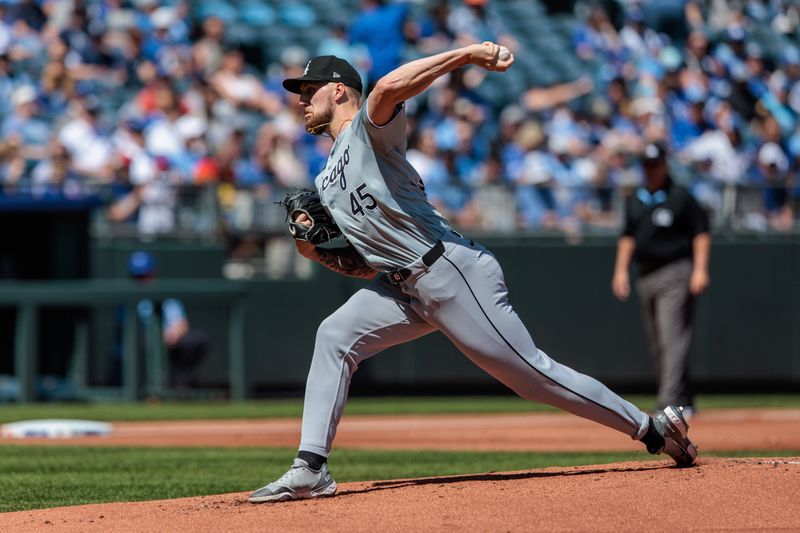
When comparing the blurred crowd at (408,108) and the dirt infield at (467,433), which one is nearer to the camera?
the dirt infield at (467,433)

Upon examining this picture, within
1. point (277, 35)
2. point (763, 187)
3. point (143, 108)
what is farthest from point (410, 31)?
point (763, 187)

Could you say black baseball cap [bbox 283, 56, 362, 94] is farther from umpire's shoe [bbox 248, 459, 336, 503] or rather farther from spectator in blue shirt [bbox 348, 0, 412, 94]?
spectator in blue shirt [bbox 348, 0, 412, 94]

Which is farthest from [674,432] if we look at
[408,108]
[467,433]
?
[408,108]

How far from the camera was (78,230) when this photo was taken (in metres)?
13.4

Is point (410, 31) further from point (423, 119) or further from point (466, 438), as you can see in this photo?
point (466, 438)

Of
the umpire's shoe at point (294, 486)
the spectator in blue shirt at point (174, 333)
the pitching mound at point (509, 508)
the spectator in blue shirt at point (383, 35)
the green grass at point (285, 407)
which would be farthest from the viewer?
the spectator in blue shirt at point (383, 35)

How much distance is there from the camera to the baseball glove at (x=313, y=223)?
533 cm

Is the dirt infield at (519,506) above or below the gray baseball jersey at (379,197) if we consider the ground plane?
below

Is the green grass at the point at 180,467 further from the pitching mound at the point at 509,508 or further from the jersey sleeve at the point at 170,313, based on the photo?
the jersey sleeve at the point at 170,313

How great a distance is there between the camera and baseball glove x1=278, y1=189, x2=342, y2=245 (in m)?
5.33

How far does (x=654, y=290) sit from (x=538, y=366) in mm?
5372

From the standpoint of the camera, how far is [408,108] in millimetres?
15500

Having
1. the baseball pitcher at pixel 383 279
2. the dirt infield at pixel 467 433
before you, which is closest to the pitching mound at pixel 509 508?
the baseball pitcher at pixel 383 279

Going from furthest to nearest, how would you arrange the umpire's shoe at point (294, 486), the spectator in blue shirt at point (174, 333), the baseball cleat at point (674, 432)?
the spectator in blue shirt at point (174, 333), the baseball cleat at point (674, 432), the umpire's shoe at point (294, 486)
